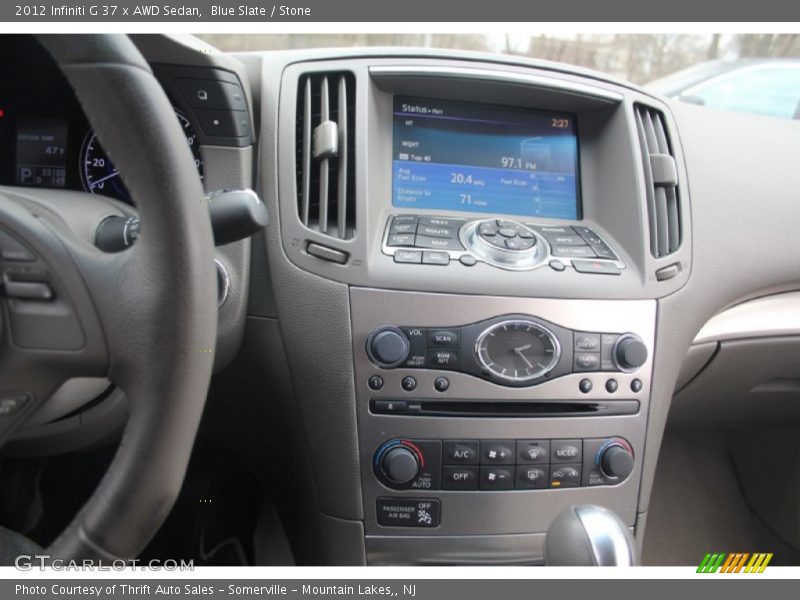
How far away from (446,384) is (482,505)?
24 cm

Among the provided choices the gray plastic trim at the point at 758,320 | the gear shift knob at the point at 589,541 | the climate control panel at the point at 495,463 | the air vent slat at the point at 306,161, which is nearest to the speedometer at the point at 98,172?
the air vent slat at the point at 306,161

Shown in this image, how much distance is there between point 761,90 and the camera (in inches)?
72.8

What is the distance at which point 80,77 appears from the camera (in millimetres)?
666

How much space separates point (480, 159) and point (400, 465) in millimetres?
585

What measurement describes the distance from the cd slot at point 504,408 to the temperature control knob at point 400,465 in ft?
0.22

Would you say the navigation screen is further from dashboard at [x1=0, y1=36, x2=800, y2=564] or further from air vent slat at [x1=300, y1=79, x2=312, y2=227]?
air vent slat at [x1=300, y1=79, x2=312, y2=227]

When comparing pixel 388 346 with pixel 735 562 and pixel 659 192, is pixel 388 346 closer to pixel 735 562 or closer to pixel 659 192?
pixel 659 192

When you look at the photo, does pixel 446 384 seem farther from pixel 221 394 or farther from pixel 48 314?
pixel 48 314

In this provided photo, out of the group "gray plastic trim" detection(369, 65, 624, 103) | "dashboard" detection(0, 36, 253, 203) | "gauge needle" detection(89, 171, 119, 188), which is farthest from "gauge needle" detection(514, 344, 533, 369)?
"gauge needle" detection(89, 171, 119, 188)

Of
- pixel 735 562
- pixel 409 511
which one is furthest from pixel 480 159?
pixel 735 562

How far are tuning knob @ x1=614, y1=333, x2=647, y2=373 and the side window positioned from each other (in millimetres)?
853

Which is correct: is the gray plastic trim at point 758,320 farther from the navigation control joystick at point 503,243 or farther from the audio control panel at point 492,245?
the navigation control joystick at point 503,243

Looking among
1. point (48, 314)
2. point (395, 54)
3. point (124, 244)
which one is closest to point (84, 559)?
point (48, 314)

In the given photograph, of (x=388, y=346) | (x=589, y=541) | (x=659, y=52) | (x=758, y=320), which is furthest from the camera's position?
(x=659, y=52)
